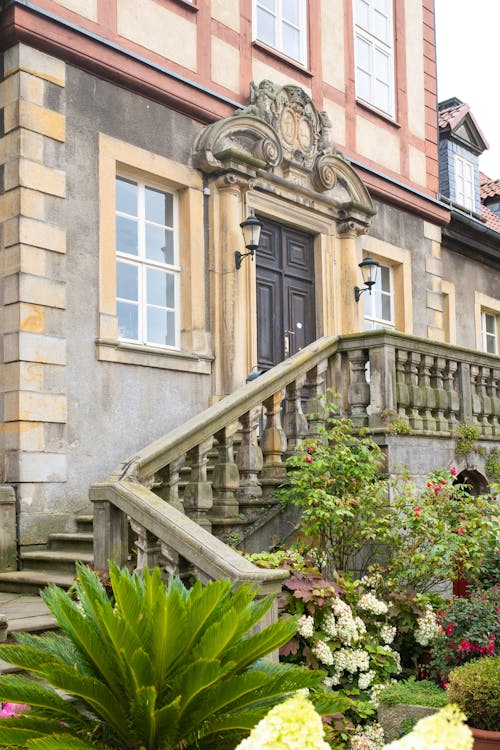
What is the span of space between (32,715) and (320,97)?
10.0 meters

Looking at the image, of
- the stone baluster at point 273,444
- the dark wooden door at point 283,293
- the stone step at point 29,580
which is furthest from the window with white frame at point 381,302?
the stone step at point 29,580

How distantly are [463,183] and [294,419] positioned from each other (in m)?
10.3

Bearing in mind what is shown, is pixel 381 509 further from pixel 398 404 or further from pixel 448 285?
pixel 448 285

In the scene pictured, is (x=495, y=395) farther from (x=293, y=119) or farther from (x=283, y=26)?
(x=283, y=26)

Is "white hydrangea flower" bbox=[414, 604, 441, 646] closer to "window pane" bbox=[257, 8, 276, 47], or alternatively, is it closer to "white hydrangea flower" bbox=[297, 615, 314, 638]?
"white hydrangea flower" bbox=[297, 615, 314, 638]

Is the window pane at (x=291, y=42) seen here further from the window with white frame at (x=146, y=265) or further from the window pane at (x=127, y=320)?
the window pane at (x=127, y=320)

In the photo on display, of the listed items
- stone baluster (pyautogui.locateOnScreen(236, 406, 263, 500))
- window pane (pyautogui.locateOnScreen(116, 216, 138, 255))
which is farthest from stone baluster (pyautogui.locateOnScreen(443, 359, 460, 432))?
window pane (pyautogui.locateOnScreen(116, 216, 138, 255))

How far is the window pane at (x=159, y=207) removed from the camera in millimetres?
9906

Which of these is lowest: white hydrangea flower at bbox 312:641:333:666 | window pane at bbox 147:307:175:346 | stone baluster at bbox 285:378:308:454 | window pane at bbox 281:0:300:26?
white hydrangea flower at bbox 312:641:333:666

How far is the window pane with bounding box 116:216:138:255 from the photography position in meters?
9.51

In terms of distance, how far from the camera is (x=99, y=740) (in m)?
3.48

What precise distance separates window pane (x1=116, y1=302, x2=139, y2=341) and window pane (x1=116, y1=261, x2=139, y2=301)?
0.30 ft

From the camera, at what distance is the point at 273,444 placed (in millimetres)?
7836

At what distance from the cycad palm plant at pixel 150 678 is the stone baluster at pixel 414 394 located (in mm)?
5012
